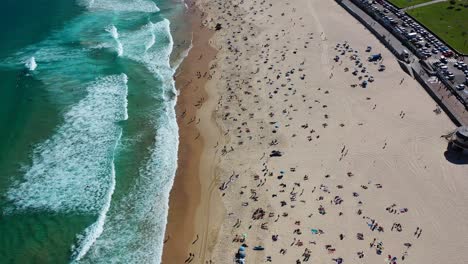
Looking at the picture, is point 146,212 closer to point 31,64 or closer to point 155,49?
point 31,64

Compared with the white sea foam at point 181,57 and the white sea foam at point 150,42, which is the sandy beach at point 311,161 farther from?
the white sea foam at point 150,42

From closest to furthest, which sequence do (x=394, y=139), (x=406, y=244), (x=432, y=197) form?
(x=406, y=244) → (x=432, y=197) → (x=394, y=139)

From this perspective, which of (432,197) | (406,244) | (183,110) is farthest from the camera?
(183,110)

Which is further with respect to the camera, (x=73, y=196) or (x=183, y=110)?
(x=183, y=110)

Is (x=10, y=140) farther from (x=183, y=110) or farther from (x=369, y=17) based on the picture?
(x=369, y=17)

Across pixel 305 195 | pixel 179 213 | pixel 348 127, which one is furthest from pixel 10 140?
pixel 348 127
